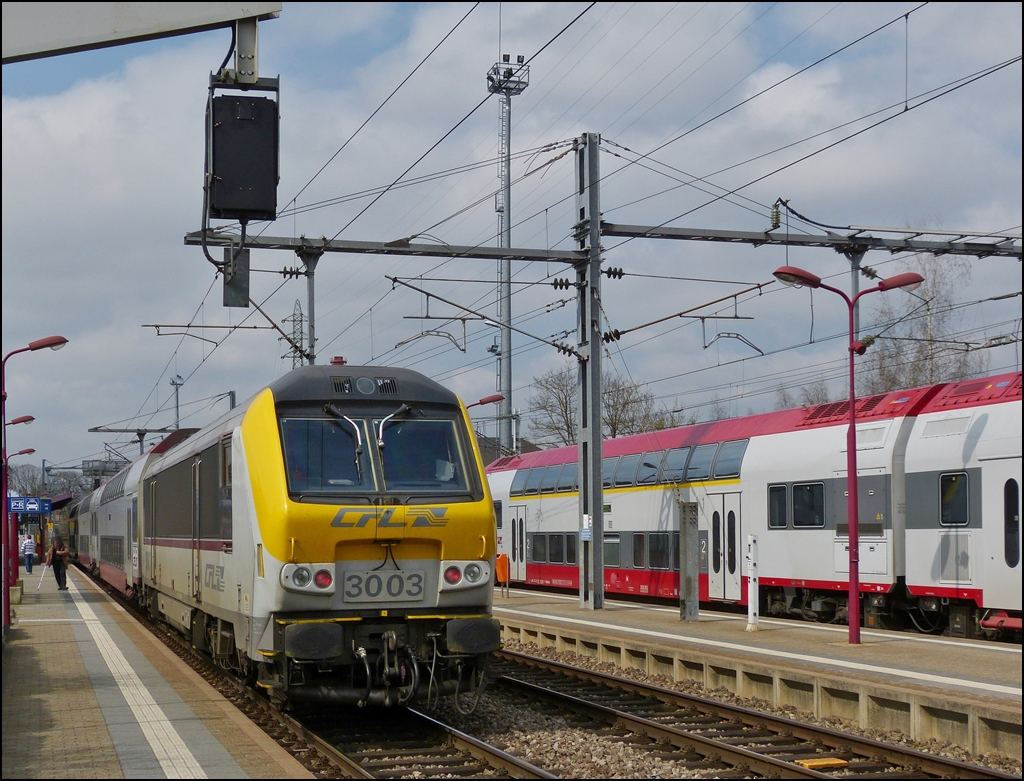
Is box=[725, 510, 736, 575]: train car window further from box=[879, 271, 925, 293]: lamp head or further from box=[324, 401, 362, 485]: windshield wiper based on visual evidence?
box=[324, 401, 362, 485]: windshield wiper

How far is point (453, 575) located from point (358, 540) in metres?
0.96

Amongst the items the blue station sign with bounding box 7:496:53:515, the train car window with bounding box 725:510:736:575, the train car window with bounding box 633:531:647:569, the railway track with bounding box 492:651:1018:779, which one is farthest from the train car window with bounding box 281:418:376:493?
the blue station sign with bounding box 7:496:53:515

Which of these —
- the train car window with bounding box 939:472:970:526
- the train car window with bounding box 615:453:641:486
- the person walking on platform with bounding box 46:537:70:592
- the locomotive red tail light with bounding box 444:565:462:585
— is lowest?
the person walking on platform with bounding box 46:537:70:592

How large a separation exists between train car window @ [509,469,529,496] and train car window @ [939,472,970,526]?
16.2 meters

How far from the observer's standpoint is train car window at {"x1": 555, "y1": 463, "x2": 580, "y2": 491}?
28.4m

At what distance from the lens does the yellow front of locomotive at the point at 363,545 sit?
9.92m

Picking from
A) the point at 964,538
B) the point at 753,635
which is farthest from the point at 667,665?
the point at 964,538

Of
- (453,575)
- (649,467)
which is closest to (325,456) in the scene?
(453,575)

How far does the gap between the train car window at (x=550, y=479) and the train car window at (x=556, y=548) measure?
1.21 metres

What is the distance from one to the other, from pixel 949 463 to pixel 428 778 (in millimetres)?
10548

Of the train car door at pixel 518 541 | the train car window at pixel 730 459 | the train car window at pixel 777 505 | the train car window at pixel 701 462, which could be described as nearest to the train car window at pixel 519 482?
the train car door at pixel 518 541

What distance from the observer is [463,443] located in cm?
1107

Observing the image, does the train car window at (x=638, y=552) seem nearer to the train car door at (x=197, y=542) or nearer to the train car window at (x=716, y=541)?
the train car window at (x=716, y=541)

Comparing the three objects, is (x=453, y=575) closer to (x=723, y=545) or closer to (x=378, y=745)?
(x=378, y=745)
